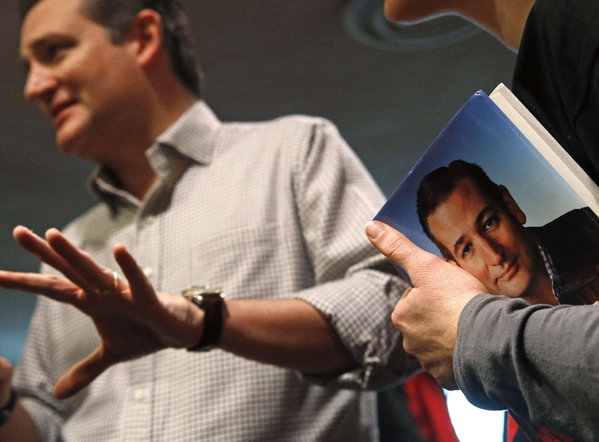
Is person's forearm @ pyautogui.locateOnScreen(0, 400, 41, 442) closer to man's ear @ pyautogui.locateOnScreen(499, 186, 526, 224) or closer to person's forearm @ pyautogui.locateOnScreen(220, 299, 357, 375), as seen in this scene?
person's forearm @ pyautogui.locateOnScreen(220, 299, 357, 375)

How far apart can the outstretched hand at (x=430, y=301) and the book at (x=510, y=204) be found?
2 cm

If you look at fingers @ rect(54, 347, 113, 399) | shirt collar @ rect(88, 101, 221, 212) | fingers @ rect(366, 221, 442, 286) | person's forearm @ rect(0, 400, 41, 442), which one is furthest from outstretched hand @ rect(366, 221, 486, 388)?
person's forearm @ rect(0, 400, 41, 442)

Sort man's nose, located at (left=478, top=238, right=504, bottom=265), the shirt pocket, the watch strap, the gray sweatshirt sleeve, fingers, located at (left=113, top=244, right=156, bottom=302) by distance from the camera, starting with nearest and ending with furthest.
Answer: the gray sweatshirt sleeve < man's nose, located at (left=478, top=238, right=504, bottom=265) < fingers, located at (left=113, top=244, right=156, bottom=302) < the watch strap < the shirt pocket

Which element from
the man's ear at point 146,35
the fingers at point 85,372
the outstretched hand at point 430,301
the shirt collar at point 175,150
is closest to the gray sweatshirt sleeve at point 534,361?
the outstretched hand at point 430,301

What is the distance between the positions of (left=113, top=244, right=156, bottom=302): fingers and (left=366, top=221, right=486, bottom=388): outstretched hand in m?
0.29

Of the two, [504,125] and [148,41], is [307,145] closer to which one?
[148,41]

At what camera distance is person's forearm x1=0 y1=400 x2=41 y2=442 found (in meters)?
1.02

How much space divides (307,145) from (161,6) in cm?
53

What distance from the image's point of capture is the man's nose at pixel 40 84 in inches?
45.6

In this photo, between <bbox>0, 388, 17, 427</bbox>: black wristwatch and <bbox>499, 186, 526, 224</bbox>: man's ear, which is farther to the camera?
<bbox>0, 388, 17, 427</bbox>: black wristwatch

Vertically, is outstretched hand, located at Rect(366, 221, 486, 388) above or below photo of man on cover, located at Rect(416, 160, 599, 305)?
below

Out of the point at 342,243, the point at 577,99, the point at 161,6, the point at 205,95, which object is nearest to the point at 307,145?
the point at 342,243

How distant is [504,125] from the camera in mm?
465

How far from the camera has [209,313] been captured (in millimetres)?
779
